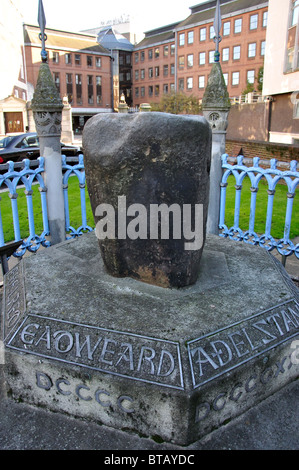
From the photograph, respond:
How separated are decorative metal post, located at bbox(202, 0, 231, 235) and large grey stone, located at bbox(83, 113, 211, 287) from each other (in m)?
2.40

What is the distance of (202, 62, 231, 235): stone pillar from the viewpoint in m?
5.38

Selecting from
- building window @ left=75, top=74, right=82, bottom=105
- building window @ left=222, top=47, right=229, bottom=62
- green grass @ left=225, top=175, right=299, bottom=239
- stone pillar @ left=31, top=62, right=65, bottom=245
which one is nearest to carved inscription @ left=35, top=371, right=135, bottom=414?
stone pillar @ left=31, top=62, right=65, bottom=245

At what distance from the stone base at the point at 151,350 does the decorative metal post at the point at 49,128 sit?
214 centimetres

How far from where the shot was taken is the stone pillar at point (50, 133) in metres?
4.85

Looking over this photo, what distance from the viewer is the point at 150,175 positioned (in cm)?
290

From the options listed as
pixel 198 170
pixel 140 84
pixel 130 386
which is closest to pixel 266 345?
pixel 130 386

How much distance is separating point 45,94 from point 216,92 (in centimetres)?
247

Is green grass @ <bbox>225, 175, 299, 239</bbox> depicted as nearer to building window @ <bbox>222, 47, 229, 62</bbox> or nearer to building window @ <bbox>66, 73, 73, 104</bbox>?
building window @ <bbox>222, 47, 229, 62</bbox>

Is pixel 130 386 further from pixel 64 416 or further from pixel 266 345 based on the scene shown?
pixel 266 345

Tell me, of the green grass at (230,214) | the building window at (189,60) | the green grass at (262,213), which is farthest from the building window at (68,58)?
the green grass at (262,213)

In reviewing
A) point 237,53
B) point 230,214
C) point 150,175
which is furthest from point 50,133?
point 237,53

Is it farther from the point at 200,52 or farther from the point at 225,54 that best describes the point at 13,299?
the point at 200,52

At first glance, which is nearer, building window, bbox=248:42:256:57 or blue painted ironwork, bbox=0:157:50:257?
blue painted ironwork, bbox=0:157:50:257

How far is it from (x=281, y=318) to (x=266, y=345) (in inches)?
13.6
